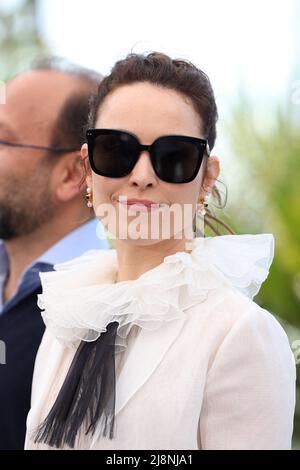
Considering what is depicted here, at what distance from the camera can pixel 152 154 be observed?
5.63 ft

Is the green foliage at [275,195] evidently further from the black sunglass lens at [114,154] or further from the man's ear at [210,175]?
the black sunglass lens at [114,154]

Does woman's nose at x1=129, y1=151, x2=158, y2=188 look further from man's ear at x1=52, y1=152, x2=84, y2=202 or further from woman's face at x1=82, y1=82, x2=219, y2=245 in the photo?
man's ear at x1=52, y1=152, x2=84, y2=202

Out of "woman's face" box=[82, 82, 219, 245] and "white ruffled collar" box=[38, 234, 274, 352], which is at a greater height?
"woman's face" box=[82, 82, 219, 245]

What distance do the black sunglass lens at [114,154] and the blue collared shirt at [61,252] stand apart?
929mm

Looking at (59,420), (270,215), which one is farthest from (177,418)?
(270,215)

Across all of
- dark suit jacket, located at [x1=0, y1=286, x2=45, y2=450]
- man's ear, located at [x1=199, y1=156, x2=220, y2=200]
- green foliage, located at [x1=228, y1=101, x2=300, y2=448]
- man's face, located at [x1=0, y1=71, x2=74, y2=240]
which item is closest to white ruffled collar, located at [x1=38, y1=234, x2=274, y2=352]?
man's ear, located at [x1=199, y1=156, x2=220, y2=200]

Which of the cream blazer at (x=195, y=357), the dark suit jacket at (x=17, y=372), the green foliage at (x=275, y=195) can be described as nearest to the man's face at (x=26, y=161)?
the dark suit jacket at (x=17, y=372)

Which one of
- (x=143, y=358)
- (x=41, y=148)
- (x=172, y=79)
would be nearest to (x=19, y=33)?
(x=41, y=148)

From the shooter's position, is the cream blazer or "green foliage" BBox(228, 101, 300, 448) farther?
"green foliage" BBox(228, 101, 300, 448)

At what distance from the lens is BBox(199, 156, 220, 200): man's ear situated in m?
1.86

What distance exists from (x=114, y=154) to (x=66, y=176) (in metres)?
1.15

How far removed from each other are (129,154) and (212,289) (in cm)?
36

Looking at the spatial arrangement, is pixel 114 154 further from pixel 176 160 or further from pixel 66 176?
pixel 66 176

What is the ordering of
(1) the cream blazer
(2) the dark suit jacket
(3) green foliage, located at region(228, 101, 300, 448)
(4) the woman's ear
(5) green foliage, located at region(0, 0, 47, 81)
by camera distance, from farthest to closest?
(5) green foliage, located at region(0, 0, 47, 81) < (3) green foliage, located at region(228, 101, 300, 448) < (2) the dark suit jacket < (4) the woman's ear < (1) the cream blazer
